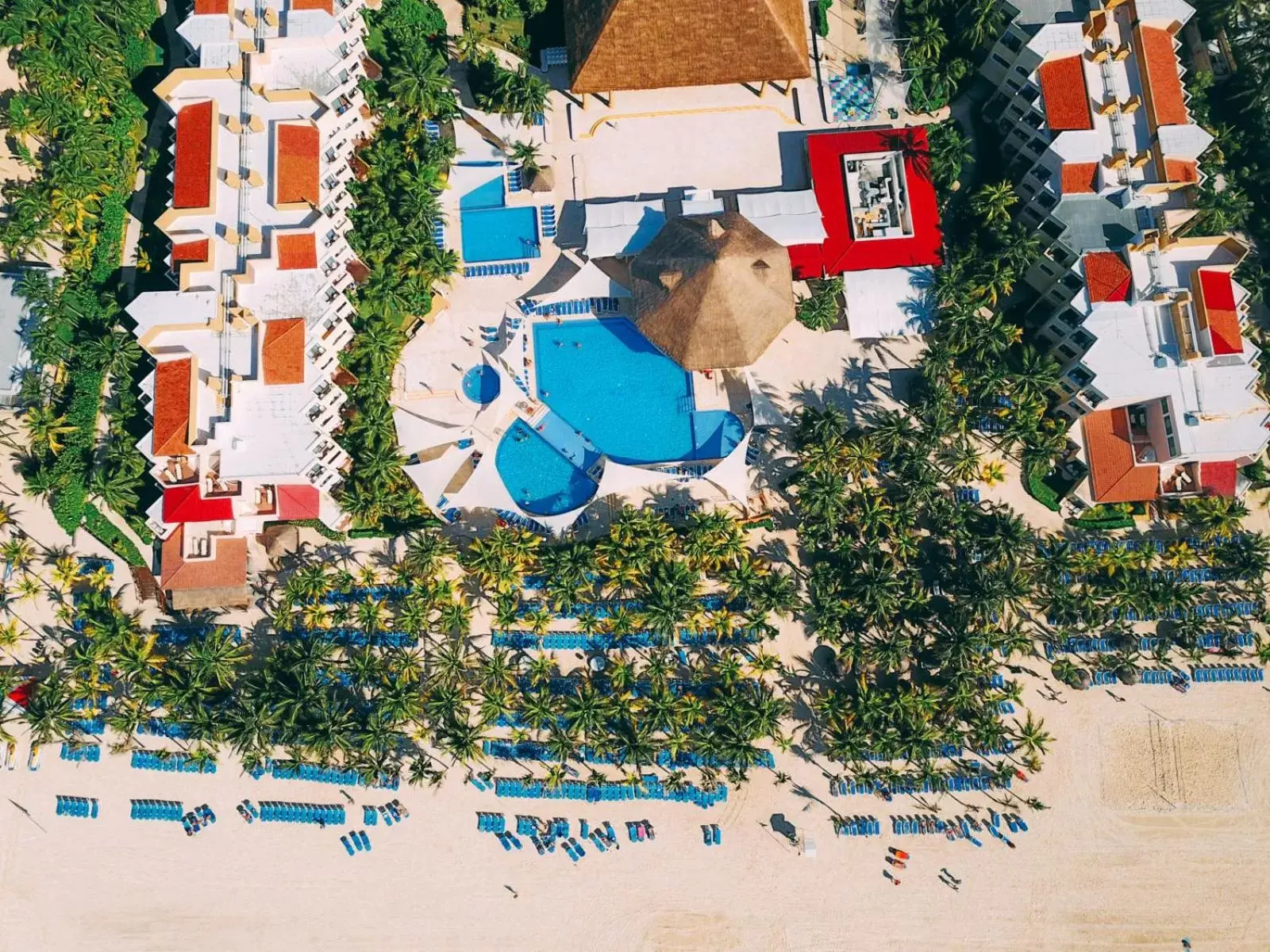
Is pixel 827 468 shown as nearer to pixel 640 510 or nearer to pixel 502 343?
pixel 640 510

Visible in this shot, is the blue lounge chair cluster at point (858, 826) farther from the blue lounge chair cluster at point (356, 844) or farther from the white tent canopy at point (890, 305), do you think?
the white tent canopy at point (890, 305)

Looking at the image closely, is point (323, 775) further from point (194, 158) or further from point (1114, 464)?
point (1114, 464)

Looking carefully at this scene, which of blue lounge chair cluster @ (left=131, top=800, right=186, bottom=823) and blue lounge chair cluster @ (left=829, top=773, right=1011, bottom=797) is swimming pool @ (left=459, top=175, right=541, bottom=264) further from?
blue lounge chair cluster @ (left=829, top=773, right=1011, bottom=797)

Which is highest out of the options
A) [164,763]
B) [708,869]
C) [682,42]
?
[682,42]

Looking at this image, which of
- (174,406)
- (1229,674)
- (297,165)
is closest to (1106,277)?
(1229,674)

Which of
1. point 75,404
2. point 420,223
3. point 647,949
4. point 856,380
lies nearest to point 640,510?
point 856,380
